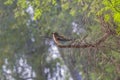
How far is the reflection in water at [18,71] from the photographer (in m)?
11.8

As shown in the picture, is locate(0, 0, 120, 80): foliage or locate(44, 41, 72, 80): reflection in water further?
locate(44, 41, 72, 80): reflection in water

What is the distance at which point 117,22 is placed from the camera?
4.39 m

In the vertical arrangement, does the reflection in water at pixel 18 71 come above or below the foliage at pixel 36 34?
below

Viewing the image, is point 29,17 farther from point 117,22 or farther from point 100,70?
point 117,22

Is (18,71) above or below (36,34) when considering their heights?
below

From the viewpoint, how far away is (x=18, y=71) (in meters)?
12.0

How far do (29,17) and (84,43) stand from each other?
22.4 ft

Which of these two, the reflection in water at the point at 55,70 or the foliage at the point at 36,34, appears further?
the reflection in water at the point at 55,70

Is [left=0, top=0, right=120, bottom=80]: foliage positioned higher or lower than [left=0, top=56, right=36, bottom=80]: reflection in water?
higher

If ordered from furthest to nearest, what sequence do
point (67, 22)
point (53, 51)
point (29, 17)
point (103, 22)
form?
point (53, 51) → point (29, 17) → point (67, 22) → point (103, 22)

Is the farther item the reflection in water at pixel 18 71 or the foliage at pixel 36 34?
the reflection in water at pixel 18 71

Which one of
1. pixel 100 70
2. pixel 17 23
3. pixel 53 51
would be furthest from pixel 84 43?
pixel 53 51

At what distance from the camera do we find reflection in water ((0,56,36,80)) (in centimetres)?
1175

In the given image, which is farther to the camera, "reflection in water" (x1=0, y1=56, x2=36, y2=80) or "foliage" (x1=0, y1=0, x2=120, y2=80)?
"reflection in water" (x1=0, y1=56, x2=36, y2=80)
